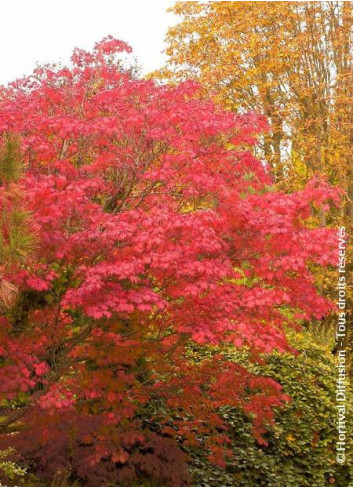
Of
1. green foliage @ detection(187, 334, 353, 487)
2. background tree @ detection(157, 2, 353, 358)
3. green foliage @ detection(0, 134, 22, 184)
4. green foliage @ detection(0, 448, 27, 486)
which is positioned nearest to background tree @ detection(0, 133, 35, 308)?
green foliage @ detection(0, 134, 22, 184)

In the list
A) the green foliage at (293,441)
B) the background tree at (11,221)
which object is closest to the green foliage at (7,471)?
the background tree at (11,221)

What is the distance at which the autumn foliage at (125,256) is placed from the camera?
636 cm

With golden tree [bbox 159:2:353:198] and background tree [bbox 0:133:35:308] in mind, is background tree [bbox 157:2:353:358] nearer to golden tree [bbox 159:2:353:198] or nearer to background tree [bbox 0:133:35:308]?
golden tree [bbox 159:2:353:198]

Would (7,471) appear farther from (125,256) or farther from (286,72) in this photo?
(286,72)

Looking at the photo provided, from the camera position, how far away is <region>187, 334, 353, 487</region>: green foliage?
9578mm

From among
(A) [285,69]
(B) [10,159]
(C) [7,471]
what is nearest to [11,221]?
(B) [10,159]

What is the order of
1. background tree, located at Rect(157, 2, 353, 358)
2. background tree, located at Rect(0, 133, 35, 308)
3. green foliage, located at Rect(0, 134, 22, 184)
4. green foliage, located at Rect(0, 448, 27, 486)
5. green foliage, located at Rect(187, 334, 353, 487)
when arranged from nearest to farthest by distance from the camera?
background tree, located at Rect(0, 133, 35, 308) < green foliage, located at Rect(0, 134, 22, 184) < green foliage, located at Rect(0, 448, 27, 486) < green foliage, located at Rect(187, 334, 353, 487) < background tree, located at Rect(157, 2, 353, 358)

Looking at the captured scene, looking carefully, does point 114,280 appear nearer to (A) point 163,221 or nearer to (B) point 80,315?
(A) point 163,221

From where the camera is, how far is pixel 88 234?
20.8 ft

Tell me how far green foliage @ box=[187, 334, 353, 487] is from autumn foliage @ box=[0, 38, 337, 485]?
4.27 feet

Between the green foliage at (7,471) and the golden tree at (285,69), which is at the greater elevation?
the golden tree at (285,69)

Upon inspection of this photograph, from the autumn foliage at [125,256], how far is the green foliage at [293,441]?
4.27 feet

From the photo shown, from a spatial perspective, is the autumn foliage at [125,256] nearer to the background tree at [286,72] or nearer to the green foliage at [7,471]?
the green foliage at [7,471]

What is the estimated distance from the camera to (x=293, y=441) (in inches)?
399
